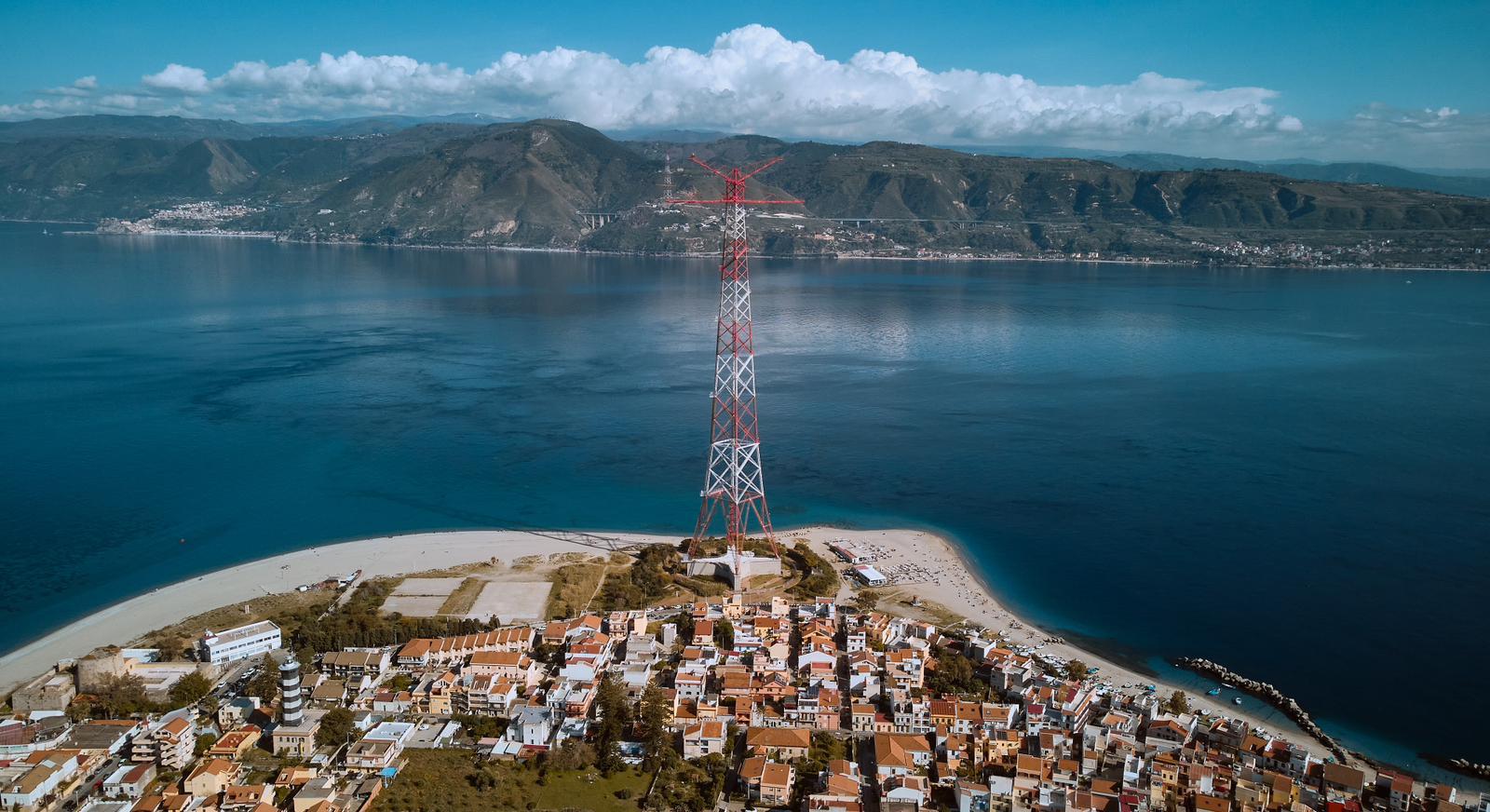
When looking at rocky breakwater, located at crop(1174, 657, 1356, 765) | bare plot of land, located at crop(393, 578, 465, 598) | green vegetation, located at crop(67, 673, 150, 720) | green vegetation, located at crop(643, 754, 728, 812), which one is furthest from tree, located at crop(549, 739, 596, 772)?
rocky breakwater, located at crop(1174, 657, 1356, 765)

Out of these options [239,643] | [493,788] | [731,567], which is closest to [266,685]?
[239,643]

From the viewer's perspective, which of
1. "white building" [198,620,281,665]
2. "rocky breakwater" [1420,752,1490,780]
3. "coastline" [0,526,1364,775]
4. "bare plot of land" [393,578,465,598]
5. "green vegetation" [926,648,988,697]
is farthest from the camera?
"bare plot of land" [393,578,465,598]

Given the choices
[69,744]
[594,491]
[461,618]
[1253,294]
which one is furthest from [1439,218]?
[69,744]

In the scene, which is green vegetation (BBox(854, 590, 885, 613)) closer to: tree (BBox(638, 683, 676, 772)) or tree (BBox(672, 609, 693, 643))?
tree (BBox(672, 609, 693, 643))

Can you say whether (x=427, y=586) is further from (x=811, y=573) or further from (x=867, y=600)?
(x=867, y=600)

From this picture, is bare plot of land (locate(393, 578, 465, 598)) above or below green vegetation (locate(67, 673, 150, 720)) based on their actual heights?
above

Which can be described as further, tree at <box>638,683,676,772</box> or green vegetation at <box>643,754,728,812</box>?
tree at <box>638,683,676,772</box>
